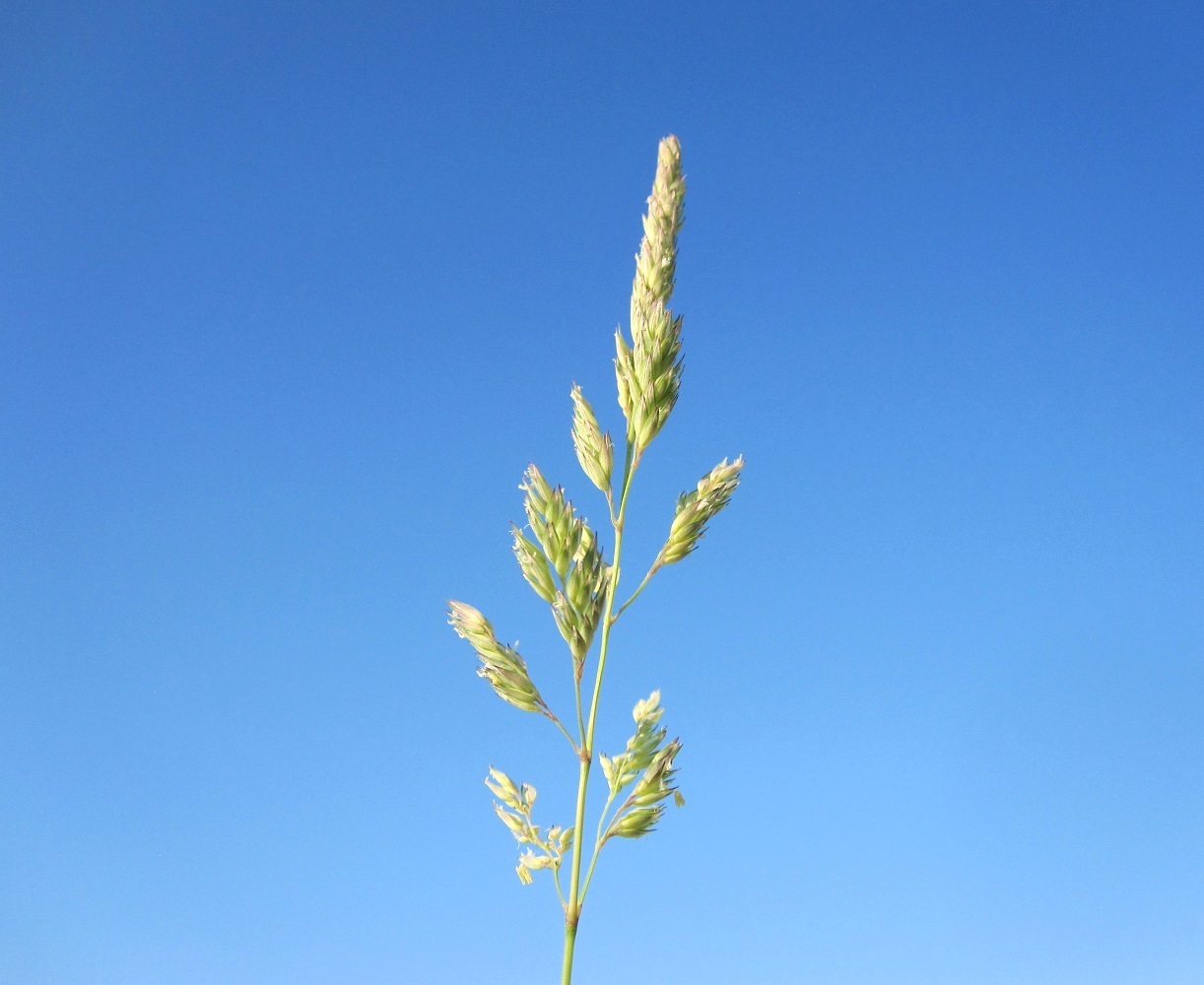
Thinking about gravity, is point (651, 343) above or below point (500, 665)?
above

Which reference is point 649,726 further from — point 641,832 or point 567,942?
point 567,942

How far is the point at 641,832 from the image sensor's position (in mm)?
2258

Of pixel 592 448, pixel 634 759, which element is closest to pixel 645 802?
pixel 634 759

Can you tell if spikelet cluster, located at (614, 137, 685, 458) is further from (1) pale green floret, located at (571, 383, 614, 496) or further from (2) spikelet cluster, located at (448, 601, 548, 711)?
(2) spikelet cluster, located at (448, 601, 548, 711)

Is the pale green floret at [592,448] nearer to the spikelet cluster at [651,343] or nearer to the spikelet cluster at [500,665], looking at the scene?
the spikelet cluster at [651,343]

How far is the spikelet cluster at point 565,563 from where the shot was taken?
7.39ft

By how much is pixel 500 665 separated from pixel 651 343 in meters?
0.92

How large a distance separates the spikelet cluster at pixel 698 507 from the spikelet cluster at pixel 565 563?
7.8 inches

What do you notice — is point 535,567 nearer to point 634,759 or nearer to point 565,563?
point 565,563

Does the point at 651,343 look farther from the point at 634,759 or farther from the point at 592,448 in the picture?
the point at 634,759

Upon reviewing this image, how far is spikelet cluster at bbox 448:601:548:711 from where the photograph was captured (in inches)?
90.0

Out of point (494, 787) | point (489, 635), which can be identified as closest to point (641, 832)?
point (494, 787)

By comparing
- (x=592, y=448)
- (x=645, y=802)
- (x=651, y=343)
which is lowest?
(x=645, y=802)

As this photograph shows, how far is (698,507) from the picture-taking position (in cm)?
244
